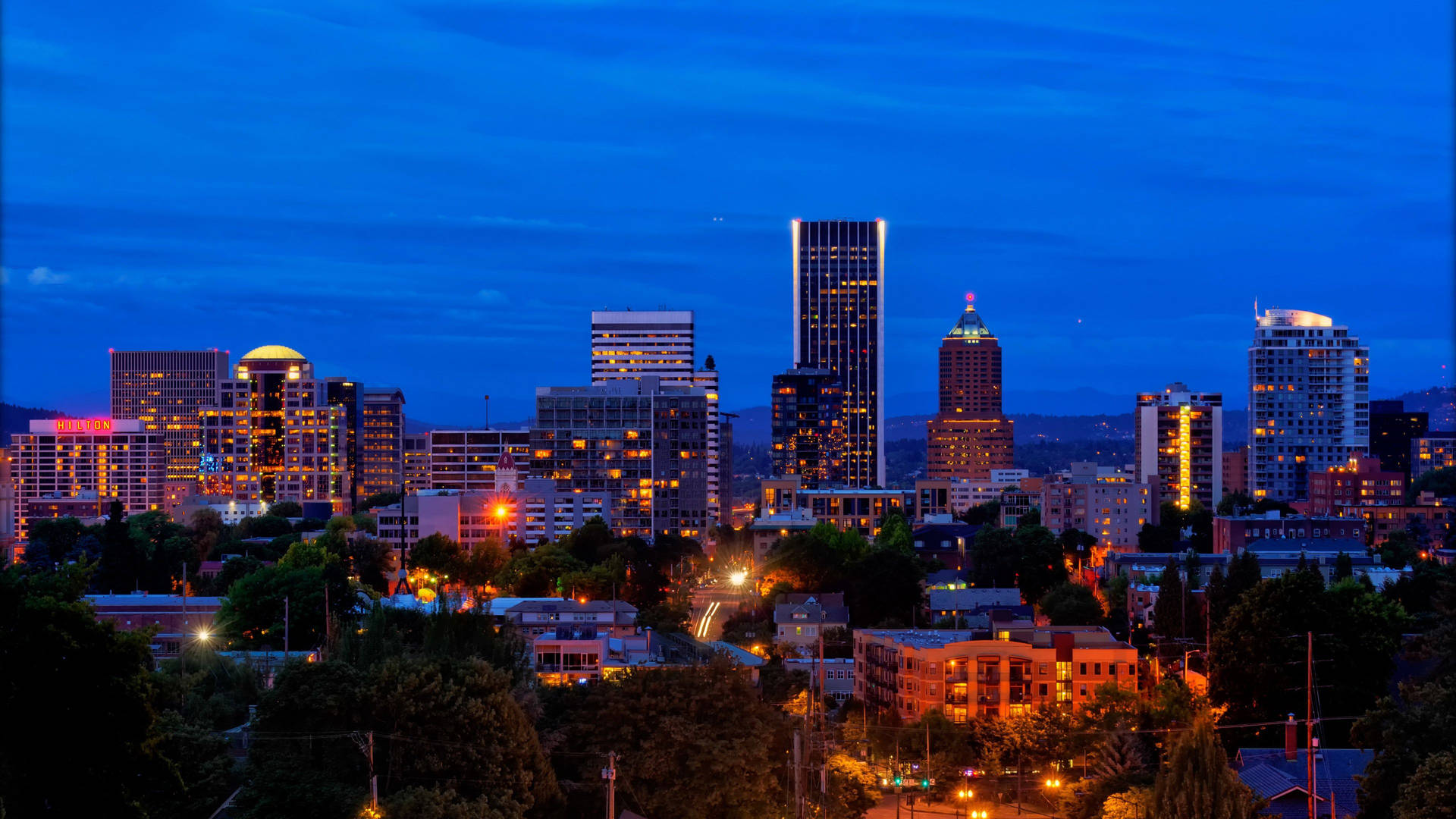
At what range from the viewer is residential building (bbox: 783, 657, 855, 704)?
6038 centimetres

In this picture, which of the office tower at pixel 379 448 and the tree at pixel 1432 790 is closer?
the tree at pixel 1432 790

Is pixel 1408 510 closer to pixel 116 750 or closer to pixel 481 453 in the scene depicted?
pixel 481 453

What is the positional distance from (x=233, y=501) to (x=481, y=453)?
2821cm

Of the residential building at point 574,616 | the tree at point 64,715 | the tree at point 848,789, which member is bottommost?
the tree at point 848,789

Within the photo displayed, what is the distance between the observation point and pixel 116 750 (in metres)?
25.3

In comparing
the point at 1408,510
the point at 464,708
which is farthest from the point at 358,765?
the point at 1408,510

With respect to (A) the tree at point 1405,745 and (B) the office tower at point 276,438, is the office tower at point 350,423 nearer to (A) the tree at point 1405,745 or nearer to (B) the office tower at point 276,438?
(B) the office tower at point 276,438

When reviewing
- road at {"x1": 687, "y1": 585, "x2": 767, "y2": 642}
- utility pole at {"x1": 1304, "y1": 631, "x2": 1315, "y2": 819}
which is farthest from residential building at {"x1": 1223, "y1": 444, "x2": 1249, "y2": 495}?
utility pole at {"x1": 1304, "y1": 631, "x2": 1315, "y2": 819}

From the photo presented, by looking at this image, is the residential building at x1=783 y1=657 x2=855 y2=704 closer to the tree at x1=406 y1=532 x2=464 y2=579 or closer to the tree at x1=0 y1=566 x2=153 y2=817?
the tree at x1=406 y1=532 x2=464 y2=579

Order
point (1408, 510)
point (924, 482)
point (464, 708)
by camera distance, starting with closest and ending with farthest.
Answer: point (464, 708) → point (1408, 510) → point (924, 482)

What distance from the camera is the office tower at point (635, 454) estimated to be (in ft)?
474

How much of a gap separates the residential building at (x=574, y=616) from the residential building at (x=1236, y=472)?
115377 millimetres

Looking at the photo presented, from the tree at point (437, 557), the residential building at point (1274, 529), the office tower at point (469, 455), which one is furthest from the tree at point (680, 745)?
the office tower at point (469, 455)

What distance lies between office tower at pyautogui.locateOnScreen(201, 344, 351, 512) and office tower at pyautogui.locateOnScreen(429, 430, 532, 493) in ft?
38.6
